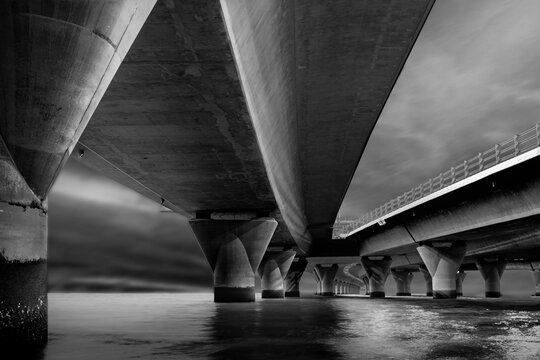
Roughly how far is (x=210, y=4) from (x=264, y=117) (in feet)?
29.6

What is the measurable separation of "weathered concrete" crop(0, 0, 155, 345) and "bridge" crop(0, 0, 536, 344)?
0.7 inches

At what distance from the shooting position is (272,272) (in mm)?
60406

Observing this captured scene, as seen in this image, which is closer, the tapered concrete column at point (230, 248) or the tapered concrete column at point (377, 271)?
the tapered concrete column at point (230, 248)

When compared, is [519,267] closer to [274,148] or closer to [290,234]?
[290,234]

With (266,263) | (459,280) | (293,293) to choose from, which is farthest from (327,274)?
(266,263)

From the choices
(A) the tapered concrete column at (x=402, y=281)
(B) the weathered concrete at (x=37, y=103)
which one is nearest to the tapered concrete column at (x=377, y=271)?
(A) the tapered concrete column at (x=402, y=281)

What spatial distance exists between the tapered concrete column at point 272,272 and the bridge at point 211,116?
36.9 ft

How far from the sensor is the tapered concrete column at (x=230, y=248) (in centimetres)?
3506

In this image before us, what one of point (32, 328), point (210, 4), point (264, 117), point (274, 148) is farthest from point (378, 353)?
point (274, 148)

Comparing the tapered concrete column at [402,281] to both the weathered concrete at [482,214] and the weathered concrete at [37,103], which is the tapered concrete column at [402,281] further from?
the weathered concrete at [37,103]

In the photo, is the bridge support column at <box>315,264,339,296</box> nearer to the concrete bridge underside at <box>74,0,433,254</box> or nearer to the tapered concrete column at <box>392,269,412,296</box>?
the tapered concrete column at <box>392,269,412,296</box>

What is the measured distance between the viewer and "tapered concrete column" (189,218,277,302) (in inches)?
1380

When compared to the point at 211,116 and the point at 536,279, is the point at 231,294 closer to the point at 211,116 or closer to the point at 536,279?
the point at 211,116

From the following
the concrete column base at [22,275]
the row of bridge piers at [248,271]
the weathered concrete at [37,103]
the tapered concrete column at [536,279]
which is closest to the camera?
the weathered concrete at [37,103]
